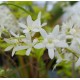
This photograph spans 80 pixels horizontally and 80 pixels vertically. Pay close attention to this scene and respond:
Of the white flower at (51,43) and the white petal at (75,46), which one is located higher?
the white flower at (51,43)

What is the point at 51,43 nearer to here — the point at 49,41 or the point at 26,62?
the point at 49,41

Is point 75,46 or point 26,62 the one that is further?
point 26,62

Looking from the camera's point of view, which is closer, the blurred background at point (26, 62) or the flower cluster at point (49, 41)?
the flower cluster at point (49, 41)

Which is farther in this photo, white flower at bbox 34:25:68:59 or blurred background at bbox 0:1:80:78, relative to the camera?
blurred background at bbox 0:1:80:78

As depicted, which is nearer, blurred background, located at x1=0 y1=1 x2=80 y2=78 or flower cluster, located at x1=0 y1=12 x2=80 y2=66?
flower cluster, located at x1=0 y1=12 x2=80 y2=66

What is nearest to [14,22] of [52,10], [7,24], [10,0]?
[7,24]

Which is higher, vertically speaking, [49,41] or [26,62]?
[49,41]

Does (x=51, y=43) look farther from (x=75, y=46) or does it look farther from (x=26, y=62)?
(x=26, y=62)

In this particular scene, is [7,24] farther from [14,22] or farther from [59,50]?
[59,50]

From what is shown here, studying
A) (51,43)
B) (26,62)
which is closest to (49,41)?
(51,43)

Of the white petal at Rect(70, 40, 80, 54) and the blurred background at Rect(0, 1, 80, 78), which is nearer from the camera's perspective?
the white petal at Rect(70, 40, 80, 54)

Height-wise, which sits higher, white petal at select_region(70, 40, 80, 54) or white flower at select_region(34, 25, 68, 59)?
white flower at select_region(34, 25, 68, 59)
